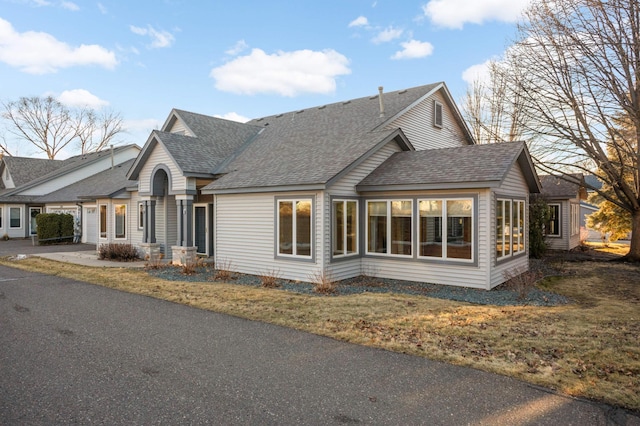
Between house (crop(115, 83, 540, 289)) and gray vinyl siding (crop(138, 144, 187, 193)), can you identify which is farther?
gray vinyl siding (crop(138, 144, 187, 193))

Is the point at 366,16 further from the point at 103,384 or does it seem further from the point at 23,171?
the point at 23,171

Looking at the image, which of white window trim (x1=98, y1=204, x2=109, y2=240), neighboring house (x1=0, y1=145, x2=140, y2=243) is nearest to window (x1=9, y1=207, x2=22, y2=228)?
neighboring house (x1=0, y1=145, x2=140, y2=243)

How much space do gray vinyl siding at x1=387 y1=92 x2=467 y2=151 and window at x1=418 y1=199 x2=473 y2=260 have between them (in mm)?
5560

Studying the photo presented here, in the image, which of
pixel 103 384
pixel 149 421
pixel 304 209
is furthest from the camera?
pixel 304 209

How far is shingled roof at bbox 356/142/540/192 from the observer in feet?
33.9

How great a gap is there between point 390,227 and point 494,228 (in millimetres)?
2784

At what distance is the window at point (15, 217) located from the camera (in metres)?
30.0

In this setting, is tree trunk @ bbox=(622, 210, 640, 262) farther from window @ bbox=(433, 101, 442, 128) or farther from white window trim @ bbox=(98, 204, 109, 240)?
white window trim @ bbox=(98, 204, 109, 240)

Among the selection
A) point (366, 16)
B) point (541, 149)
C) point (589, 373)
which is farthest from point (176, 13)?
point (589, 373)

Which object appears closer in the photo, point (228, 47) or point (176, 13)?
point (176, 13)

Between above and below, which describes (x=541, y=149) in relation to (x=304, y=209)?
above

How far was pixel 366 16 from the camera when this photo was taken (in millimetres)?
18906

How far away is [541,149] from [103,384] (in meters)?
17.4

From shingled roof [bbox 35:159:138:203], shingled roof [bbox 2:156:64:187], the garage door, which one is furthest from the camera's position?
shingled roof [bbox 2:156:64:187]
